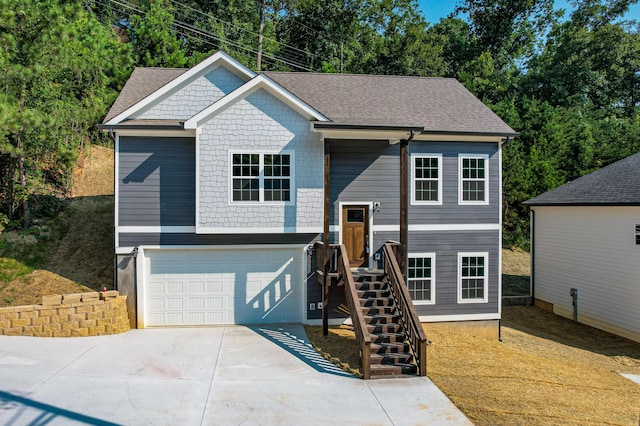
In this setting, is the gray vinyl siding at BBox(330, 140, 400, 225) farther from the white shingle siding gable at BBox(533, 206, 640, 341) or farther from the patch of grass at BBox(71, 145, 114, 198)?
the patch of grass at BBox(71, 145, 114, 198)

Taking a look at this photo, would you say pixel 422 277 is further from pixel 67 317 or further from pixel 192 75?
pixel 67 317

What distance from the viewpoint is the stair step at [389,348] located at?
9445 mm

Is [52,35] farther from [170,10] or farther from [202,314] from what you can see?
[170,10]

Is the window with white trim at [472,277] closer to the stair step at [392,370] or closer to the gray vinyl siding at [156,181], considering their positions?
the stair step at [392,370]

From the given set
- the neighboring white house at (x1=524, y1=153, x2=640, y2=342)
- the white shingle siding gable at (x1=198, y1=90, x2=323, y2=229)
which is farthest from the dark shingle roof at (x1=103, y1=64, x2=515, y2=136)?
the neighboring white house at (x1=524, y1=153, x2=640, y2=342)

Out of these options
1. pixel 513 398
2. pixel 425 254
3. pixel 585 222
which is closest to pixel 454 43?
pixel 585 222

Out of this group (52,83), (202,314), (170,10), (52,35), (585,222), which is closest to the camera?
(202,314)

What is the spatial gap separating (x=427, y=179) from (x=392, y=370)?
6.10 m

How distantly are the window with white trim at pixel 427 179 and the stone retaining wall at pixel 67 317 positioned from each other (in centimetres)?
861

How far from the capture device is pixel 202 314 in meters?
12.5

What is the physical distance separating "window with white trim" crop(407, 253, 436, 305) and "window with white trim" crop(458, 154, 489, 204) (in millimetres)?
2011

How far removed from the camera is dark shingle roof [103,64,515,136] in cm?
1332

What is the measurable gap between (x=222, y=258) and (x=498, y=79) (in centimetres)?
2956

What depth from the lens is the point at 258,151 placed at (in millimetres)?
11805
